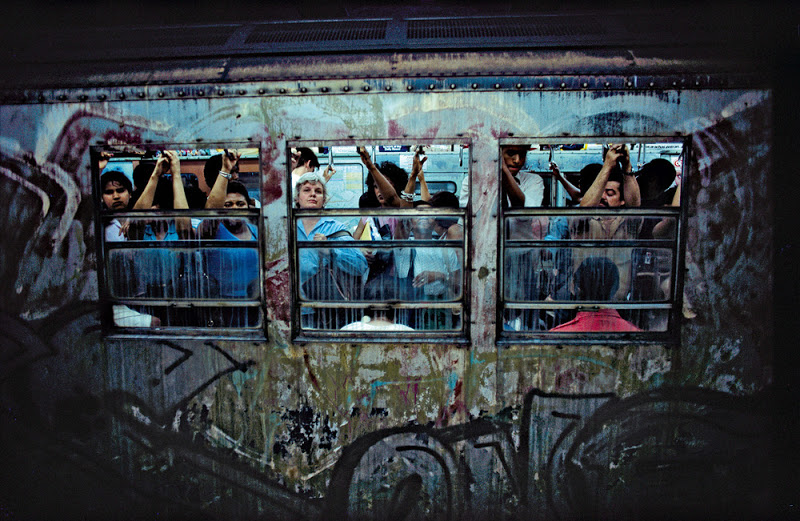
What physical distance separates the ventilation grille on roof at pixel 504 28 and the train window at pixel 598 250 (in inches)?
25.4

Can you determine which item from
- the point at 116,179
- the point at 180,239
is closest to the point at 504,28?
the point at 180,239

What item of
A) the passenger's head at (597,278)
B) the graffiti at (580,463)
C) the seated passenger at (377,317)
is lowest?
the graffiti at (580,463)

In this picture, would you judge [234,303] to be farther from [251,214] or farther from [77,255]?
[77,255]

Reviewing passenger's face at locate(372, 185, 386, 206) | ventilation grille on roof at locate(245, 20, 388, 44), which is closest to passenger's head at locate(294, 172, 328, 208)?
passenger's face at locate(372, 185, 386, 206)

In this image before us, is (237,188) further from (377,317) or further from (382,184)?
(377,317)

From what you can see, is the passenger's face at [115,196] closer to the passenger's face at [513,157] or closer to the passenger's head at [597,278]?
the passenger's face at [513,157]

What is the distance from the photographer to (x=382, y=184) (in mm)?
2535

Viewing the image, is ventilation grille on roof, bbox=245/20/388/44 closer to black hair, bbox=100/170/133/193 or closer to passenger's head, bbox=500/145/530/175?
passenger's head, bbox=500/145/530/175

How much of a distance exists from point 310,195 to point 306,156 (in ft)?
0.72

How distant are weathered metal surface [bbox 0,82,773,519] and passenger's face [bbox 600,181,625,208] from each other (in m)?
0.28

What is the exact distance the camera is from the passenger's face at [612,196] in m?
2.48

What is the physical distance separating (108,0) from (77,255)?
1594 millimetres

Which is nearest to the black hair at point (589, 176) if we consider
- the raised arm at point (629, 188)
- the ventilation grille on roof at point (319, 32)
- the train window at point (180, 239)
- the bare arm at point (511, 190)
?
the raised arm at point (629, 188)

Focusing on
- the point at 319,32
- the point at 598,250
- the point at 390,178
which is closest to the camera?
the point at 598,250
